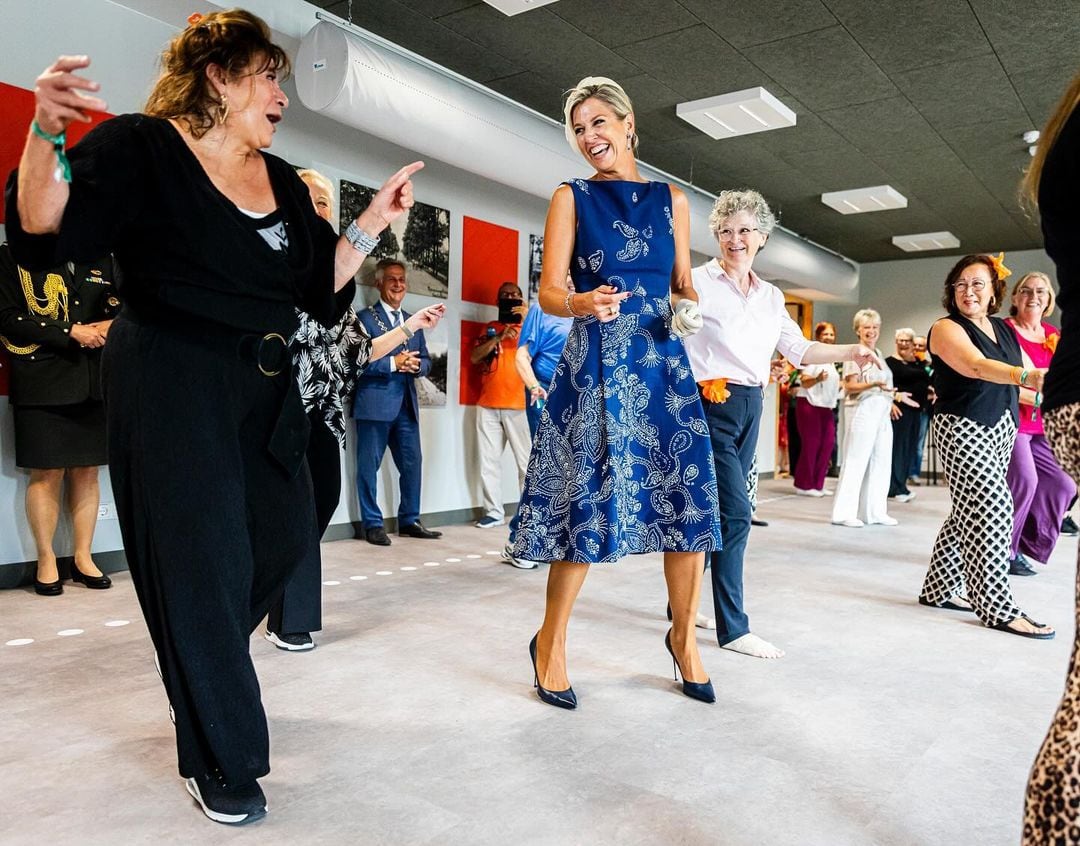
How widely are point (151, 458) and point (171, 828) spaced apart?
683 mm

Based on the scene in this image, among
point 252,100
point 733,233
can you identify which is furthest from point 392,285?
point 252,100

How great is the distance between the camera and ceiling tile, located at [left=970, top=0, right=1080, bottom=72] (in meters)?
4.61

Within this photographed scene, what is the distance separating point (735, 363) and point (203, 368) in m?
1.81

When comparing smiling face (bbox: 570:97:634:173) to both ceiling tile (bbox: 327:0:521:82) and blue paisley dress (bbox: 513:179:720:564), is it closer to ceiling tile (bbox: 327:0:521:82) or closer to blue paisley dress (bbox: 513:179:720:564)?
blue paisley dress (bbox: 513:179:720:564)

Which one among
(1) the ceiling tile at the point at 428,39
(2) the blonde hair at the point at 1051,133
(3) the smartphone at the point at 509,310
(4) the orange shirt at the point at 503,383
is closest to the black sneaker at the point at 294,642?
(2) the blonde hair at the point at 1051,133

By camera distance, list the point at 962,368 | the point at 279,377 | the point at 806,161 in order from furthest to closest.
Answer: the point at 806,161 < the point at 962,368 < the point at 279,377

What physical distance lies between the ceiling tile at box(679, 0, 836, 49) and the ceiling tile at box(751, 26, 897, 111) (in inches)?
4.9

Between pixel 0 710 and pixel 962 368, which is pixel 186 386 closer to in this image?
pixel 0 710

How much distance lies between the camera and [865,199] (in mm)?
8766

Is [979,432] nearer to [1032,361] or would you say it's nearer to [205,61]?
[1032,361]

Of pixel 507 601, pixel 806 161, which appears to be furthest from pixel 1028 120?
pixel 507 601

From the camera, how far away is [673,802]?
1.71 m

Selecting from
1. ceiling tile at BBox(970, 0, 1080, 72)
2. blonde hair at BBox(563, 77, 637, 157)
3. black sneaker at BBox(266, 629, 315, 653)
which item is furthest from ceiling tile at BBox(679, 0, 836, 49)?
black sneaker at BBox(266, 629, 315, 653)

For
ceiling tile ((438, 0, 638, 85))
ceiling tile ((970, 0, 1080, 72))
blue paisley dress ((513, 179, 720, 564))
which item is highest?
ceiling tile ((970, 0, 1080, 72))
